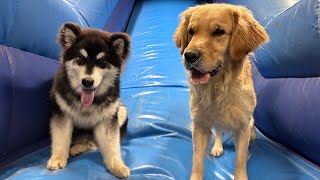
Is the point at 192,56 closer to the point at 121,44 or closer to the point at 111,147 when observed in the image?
the point at 121,44

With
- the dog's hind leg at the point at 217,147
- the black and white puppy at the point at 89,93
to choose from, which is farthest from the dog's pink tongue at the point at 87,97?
the dog's hind leg at the point at 217,147

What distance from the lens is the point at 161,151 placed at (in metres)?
1.68

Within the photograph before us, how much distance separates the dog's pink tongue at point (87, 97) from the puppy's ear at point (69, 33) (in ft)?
0.70

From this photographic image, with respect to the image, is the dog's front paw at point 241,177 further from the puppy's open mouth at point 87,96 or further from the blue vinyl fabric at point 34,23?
the blue vinyl fabric at point 34,23

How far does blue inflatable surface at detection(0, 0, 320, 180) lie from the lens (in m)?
1.50

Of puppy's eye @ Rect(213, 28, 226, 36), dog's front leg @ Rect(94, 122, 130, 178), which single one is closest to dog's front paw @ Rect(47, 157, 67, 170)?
dog's front leg @ Rect(94, 122, 130, 178)

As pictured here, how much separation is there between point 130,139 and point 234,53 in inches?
31.6

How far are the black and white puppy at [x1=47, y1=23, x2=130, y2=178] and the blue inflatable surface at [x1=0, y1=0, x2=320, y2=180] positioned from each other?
86mm

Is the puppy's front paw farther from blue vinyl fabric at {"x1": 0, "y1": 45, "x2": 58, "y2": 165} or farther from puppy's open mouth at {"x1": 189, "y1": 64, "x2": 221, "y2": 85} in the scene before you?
blue vinyl fabric at {"x1": 0, "y1": 45, "x2": 58, "y2": 165}

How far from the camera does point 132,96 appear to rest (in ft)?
7.51

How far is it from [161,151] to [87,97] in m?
0.47

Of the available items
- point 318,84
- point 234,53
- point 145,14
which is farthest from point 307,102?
point 145,14

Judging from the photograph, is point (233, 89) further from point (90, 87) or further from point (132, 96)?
point (132, 96)

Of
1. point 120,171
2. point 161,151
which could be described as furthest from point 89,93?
point 161,151
